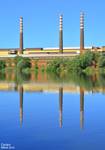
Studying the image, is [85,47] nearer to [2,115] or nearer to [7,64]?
[7,64]

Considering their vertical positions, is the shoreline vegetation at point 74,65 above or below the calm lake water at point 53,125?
below

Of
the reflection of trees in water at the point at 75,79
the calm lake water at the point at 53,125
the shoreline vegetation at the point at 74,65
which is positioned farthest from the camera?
the shoreline vegetation at the point at 74,65

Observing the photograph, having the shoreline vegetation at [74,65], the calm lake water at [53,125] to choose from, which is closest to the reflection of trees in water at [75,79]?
the calm lake water at [53,125]

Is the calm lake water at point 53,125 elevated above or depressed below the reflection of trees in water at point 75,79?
above

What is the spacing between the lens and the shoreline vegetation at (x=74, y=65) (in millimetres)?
42844

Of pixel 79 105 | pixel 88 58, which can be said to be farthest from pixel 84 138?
pixel 88 58

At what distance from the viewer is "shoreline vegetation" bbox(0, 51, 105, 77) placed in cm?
4284

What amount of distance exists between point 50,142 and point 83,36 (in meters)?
40.6

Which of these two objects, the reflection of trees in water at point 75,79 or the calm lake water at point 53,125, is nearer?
the calm lake water at point 53,125

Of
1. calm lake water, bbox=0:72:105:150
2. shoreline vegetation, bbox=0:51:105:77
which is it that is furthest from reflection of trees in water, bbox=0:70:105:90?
shoreline vegetation, bbox=0:51:105:77

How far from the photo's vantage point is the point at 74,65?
44031mm

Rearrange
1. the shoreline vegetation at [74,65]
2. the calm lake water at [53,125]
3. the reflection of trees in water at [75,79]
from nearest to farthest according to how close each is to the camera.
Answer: the calm lake water at [53,125] < the reflection of trees in water at [75,79] < the shoreline vegetation at [74,65]

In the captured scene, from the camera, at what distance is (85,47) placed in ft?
172

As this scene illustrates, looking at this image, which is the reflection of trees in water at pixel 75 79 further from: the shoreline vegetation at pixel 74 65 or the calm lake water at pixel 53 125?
the shoreline vegetation at pixel 74 65
